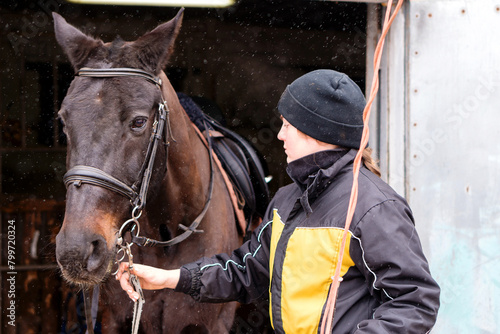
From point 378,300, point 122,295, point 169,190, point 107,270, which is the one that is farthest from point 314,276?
point 122,295

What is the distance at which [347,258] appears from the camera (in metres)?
1.41

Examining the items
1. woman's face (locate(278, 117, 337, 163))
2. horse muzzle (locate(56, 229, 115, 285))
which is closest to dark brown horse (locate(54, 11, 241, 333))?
horse muzzle (locate(56, 229, 115, 285))

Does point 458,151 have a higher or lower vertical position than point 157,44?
lower

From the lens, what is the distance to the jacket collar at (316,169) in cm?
152

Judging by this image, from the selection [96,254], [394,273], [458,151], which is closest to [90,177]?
[96,254]

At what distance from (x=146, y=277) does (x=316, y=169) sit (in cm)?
77

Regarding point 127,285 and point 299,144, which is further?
point 127,285

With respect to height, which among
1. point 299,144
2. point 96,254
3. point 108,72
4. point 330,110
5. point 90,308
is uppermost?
point 108,72

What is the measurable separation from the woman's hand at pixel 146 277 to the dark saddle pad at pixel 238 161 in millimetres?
1347

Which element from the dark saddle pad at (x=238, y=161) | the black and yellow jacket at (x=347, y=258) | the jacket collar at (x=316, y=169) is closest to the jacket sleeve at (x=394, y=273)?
the black and yellow jacket at (x=347, y=258)

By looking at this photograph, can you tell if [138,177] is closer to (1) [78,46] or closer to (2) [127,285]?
(2) [127,285]

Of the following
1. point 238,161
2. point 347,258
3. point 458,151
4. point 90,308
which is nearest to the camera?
point 347,258

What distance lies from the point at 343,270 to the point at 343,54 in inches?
247

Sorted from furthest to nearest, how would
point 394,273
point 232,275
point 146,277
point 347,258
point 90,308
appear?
point 90,308 < point 232,275 < point 146,277 < point 347,258 < point 394,273
